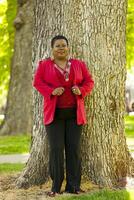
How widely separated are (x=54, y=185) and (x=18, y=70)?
12.7 meters

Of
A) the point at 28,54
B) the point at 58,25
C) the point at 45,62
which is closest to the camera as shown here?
the point at 45,62

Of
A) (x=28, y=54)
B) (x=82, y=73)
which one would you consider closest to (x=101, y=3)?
(x=82, y=73)

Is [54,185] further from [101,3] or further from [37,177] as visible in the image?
[101,3]

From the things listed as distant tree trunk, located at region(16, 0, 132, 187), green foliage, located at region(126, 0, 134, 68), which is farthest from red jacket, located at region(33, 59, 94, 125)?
green foliage, located at region(126, 0, 134, 68)

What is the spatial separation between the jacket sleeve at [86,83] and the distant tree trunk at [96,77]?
358 mm

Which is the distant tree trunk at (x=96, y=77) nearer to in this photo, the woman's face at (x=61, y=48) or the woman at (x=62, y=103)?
the woman at (x=62, y=103)

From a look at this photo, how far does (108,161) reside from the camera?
752cm

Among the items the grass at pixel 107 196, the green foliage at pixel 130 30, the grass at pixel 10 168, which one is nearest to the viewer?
the grass at pixel 107 196

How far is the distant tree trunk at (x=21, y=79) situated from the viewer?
63.0 ft

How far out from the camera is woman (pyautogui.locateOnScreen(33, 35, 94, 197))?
6.92m

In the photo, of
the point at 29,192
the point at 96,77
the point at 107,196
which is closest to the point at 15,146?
the point at 29,192

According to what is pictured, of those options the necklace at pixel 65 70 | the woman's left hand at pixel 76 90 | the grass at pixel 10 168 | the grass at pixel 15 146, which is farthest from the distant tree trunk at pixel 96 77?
the grass at pixel 15 146

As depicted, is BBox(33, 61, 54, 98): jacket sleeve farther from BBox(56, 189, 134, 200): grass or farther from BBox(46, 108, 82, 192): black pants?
BBox(56, 189, 134, 200): grass

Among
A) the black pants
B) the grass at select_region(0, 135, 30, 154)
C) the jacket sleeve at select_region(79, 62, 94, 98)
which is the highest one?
the jacket sleeve at select_region(79, 62, 94, 98)
